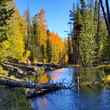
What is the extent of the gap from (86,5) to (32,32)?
24.6 metres

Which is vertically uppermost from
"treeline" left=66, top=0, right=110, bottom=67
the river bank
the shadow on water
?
"treeline" left=66, top=0, right=110, bottom=67

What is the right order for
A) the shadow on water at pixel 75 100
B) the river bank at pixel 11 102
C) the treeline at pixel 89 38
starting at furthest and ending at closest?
the treeline at pixel 89 38
the shadow on water at pixel 75 100
the river bank at pixel 11 102

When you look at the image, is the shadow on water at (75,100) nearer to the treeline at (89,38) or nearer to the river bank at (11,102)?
the river bank at (11,102)

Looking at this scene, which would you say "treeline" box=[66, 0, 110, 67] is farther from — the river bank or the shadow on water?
the river bank

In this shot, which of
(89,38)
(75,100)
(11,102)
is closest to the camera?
(11,102)

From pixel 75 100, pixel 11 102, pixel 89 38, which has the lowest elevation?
pixel 75 100

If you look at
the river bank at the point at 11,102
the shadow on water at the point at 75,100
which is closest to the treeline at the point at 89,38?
the shadow on water at the point at 75,100

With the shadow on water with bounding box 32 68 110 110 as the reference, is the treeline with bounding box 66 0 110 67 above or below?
above

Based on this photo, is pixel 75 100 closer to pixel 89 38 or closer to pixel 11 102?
pixel 11 102

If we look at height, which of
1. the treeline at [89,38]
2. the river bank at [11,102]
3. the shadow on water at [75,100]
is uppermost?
the treeline at [89,38]

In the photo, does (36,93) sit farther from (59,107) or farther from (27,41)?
(27,41)

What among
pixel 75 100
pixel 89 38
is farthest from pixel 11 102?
pixel 89 38

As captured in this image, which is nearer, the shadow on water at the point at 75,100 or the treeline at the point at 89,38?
the shadow on water at the point at 75,100

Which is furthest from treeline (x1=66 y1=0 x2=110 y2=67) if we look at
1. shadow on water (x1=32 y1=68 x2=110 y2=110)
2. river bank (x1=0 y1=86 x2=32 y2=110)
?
river bank (x1=0 y1=86 x2=32 y2=110)
